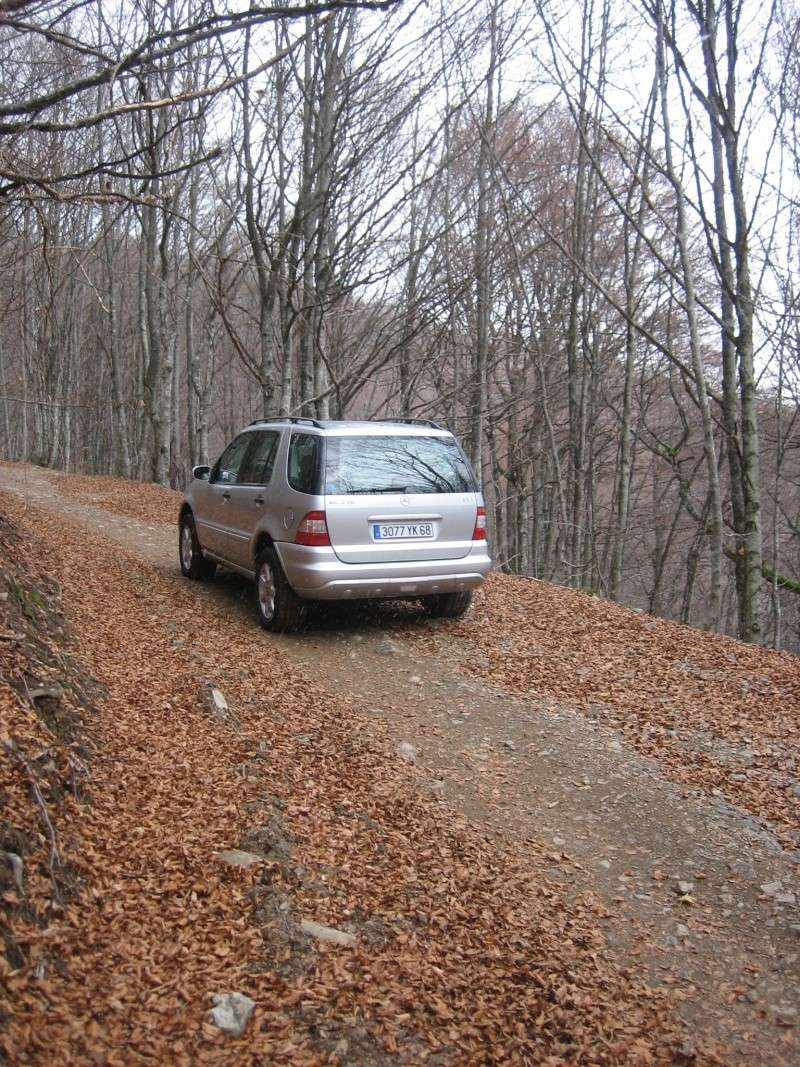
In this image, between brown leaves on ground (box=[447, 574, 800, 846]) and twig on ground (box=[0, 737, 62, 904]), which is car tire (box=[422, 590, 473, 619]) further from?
twig on ground (box=[0, 737, 62, 904])

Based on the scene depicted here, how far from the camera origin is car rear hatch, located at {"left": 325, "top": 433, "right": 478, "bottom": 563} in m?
6.79

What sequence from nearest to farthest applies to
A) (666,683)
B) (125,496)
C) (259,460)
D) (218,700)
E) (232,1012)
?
1. (232,1012)
2. (218,700)
3. (666,683)
4. (259,460)
5. (125,496)

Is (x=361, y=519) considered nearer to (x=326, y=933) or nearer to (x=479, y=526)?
(x=479, y=526)

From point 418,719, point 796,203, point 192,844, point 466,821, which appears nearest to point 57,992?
point 192,844

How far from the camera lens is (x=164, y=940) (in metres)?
2.69

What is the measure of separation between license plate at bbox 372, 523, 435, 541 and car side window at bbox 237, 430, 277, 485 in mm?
1324


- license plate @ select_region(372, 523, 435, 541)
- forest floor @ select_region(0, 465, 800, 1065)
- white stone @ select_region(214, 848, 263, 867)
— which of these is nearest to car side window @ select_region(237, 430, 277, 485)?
license plate @ select_region(372, 523, 435, 541)

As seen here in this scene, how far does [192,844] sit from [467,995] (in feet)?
3.99

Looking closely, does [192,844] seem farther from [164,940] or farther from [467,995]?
[467,995]

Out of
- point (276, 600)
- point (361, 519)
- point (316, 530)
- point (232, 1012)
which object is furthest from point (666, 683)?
point (232, 1012)

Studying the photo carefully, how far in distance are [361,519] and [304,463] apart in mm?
748

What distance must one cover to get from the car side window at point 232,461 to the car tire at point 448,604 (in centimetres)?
236

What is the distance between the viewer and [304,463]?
7.07 m

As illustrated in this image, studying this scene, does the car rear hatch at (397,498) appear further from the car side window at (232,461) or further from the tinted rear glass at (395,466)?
the car side window at (232,461)
